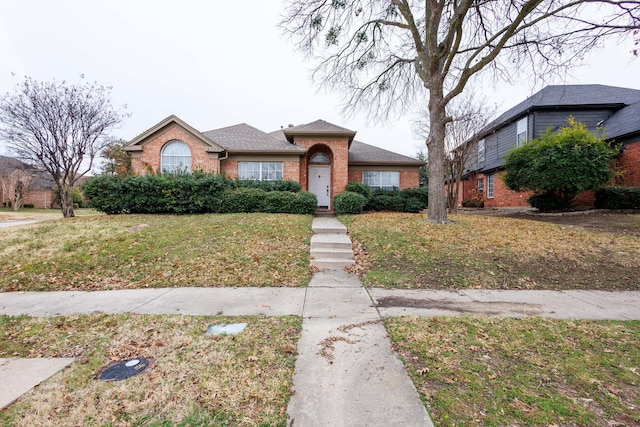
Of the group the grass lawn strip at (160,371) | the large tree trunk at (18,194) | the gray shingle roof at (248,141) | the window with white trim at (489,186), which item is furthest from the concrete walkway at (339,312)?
the large tree trunk at (18,194)

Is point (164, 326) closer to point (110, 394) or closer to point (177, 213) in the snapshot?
point (110, 394)

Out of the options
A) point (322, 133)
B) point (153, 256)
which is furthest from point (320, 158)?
point (153, 256)

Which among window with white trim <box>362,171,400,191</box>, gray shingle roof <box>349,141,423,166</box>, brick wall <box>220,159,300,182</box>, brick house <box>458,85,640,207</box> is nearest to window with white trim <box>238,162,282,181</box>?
brick wall <box>220,159,300,182</box>

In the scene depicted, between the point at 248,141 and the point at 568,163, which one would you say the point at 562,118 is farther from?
the point at 248,141

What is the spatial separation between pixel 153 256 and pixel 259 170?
30.8ft

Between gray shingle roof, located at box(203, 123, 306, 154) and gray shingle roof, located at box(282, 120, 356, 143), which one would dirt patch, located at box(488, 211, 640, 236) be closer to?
gray shingle roof, located at box(282, 120, 356, 143)

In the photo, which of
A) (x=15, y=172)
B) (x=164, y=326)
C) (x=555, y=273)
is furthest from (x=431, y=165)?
(x=15, y=172)

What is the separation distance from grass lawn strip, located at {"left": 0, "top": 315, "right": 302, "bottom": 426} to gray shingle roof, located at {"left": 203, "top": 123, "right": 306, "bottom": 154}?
12066mm

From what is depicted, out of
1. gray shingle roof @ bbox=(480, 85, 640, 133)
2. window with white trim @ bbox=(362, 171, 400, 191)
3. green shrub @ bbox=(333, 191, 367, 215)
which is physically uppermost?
gray shingle roof @ bbox=(480, 85, 640, 133)

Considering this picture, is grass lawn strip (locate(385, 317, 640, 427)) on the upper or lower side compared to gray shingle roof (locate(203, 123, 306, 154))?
lower

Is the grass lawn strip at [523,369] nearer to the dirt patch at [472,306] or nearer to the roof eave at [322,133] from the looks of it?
the dirt patch at [472,306]

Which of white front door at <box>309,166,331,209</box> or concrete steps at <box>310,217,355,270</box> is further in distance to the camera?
white front door at <box>309,166,331,209</box>

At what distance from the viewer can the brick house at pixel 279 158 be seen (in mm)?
14508

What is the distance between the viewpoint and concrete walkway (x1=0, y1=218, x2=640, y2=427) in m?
2.18
